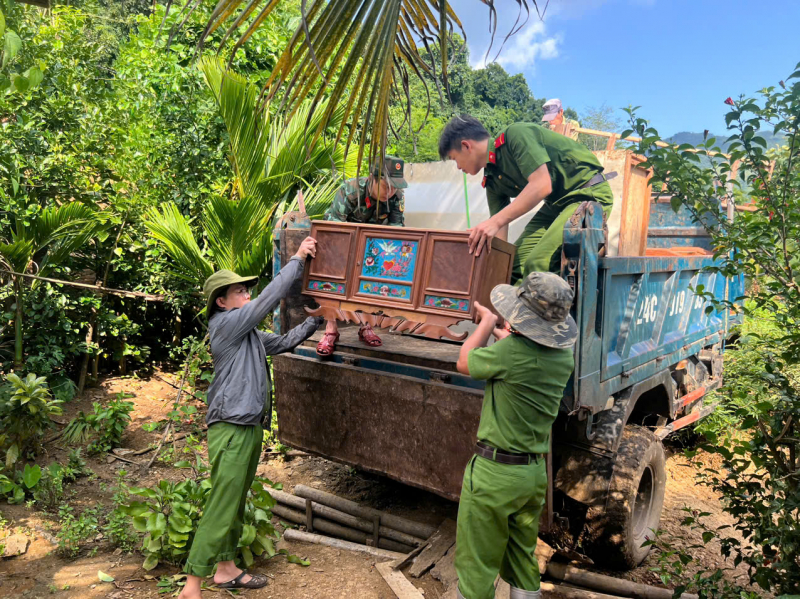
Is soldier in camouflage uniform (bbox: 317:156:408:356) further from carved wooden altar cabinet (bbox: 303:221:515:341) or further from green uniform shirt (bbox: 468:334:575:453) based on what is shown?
green uniform shirt (bbox: 468:334:575:453)

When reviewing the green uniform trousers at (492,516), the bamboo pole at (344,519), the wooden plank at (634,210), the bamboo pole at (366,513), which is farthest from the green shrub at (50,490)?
the wooden plank at (634,210)

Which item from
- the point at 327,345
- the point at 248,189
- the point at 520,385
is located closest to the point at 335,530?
the point at 327,345

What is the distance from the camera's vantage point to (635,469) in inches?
139

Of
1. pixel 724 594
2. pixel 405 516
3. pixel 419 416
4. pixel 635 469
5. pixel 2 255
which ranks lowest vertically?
pixel 405 516

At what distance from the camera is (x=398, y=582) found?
10.8 feet

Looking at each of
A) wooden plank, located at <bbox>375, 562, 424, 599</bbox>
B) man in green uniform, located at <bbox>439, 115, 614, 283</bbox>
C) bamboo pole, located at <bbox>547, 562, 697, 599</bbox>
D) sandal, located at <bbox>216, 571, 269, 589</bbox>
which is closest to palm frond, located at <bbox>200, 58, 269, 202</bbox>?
man in green uniform, located at <bbox>439, 115, 614, 283</bbox>

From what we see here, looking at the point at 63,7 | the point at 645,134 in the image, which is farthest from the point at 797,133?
the point at 63,7

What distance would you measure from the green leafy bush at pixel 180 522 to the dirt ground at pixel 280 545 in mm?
107

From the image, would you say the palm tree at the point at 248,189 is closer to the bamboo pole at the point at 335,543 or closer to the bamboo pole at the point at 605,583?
the bamboo pole at the point at 335,543

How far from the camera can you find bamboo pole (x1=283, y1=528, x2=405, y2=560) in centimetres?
377

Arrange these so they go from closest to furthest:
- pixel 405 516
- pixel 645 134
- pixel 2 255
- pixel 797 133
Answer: pixel 797 133, pixel 645 134, pixel 405 516, pixel 2 255

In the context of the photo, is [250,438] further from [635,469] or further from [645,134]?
[645,134]

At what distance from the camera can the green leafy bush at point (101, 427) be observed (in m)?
5.18

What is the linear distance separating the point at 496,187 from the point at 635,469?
72.3 inches
